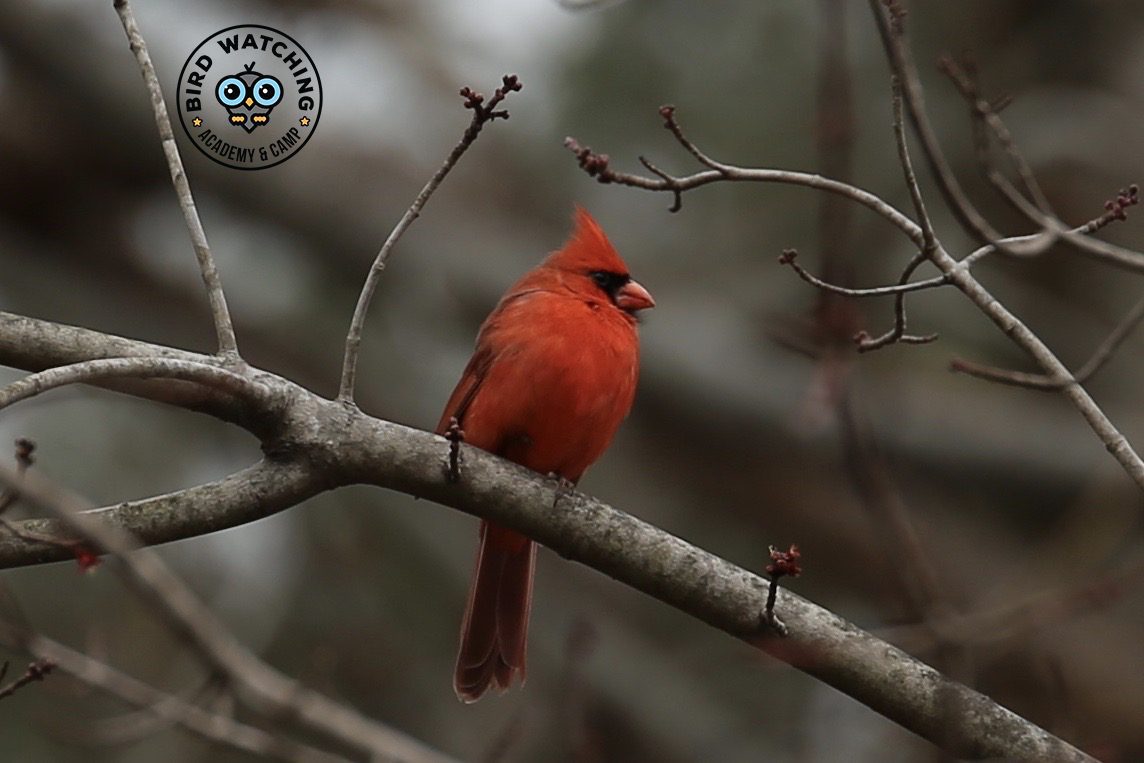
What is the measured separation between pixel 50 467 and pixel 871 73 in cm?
472

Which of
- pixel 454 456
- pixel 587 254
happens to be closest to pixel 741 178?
pixel 454 456

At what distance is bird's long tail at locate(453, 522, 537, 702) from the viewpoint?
14.3ft

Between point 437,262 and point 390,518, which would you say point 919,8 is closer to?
point 437,262

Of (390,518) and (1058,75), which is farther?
(1058,75)

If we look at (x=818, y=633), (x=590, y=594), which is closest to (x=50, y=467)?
(x=590, y=594)

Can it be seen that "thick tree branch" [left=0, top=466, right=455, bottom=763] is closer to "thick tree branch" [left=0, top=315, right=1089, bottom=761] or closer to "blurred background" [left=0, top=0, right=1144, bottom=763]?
"thick tree branch" [left=0, top=315, right=1089, bottom=761]

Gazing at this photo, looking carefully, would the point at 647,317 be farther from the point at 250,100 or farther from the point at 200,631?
the point at 200,631

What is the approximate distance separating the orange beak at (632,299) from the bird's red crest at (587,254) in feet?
0.32

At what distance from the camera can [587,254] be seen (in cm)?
476

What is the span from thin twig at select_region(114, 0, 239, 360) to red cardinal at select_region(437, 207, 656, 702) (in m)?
1.02

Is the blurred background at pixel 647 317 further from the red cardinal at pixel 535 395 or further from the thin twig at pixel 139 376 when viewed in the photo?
the thin twig at pixel 139 376

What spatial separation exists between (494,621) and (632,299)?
Answer: 103cm

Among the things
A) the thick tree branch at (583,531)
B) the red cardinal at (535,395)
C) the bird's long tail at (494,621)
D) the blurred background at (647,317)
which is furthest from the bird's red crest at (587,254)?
the blurred background at (647,317)

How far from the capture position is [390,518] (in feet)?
27.7
